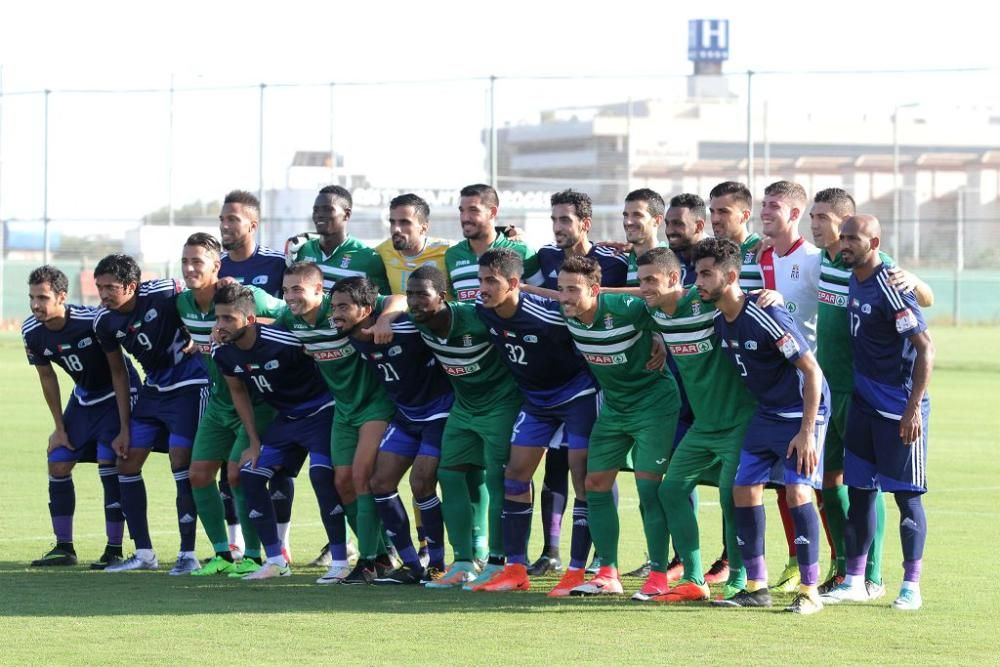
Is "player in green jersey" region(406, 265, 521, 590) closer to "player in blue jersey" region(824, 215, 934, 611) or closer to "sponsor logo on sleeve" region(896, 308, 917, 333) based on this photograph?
"player in blue jersey" region(824, 215, 934, 611)

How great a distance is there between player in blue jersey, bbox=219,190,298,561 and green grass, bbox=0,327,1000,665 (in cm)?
51

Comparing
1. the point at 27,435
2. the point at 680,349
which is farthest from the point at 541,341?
the point at 27,435

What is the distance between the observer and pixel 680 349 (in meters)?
8.66

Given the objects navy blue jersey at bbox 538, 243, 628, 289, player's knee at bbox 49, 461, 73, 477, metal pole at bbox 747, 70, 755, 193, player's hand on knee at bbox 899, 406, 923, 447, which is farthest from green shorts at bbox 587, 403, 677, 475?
metal pole at bbox 747, 70, 755, 193

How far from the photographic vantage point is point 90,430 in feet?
34.3

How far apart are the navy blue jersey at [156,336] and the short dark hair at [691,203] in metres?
3.22

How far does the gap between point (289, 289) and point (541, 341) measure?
1.52m

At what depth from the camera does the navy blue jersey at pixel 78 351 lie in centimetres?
1028

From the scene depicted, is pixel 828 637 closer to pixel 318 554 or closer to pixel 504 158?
pixel 318 554

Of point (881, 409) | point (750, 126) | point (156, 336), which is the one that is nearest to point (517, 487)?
Answer: point (881, 409)

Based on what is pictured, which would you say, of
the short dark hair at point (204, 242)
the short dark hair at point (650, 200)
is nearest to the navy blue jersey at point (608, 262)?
the short dark hair at point (650, 200)

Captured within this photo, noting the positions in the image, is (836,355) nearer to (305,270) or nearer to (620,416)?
(620,416)

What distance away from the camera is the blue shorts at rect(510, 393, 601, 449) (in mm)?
9234

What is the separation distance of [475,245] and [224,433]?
1966 mm
